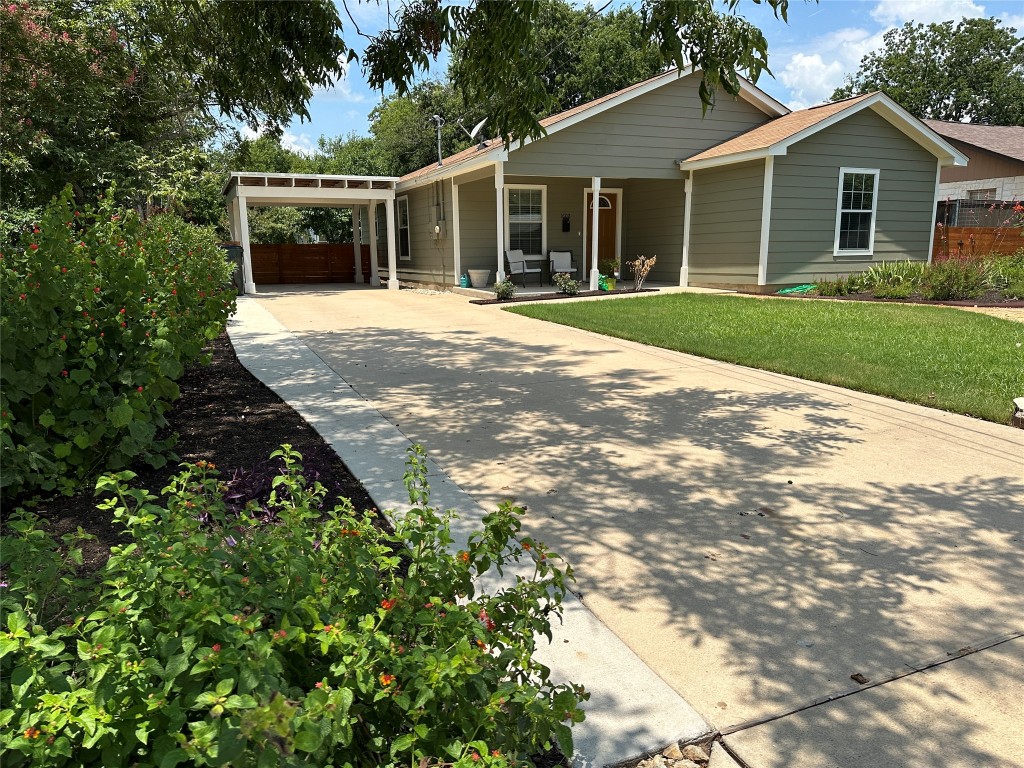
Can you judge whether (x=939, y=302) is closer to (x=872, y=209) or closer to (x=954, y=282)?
(x=954, y=282)

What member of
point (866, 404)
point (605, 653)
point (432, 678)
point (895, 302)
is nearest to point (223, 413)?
point (605, 653)

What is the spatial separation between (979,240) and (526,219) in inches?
440

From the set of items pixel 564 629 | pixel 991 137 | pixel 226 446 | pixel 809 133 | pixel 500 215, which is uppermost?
pixel 991 137

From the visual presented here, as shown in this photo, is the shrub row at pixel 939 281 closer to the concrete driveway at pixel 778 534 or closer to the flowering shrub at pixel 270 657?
the concrete driveway at pixel 778 534

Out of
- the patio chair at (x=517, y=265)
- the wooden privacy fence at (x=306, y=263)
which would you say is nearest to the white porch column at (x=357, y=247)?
the wooden privacy fence at (x=306, y=263)

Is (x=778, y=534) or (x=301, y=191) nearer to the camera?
(x=778, y=534)

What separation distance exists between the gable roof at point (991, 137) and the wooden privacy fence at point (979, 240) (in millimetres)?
7280

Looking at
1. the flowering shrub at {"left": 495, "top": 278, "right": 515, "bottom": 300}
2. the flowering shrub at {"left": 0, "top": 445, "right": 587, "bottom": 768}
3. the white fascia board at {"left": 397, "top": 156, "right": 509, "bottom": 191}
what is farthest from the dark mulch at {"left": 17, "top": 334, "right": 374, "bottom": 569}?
the white fascia board at {"left": 397, "top": 156, "right": 509, "bottom": 191}

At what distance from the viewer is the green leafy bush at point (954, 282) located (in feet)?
40.8

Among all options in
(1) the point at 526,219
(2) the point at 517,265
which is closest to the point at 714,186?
(1) the point at 526,219

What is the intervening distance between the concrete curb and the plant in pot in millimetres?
9542

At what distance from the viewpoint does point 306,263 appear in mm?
23047

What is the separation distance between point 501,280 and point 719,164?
5.37 meters

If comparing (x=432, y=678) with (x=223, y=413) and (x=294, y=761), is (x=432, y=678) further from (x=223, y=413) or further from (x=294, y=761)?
(x=223, y=413)
